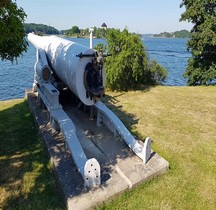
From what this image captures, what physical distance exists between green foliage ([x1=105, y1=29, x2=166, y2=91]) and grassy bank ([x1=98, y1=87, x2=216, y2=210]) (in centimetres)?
83

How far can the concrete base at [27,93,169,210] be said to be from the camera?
5176 millimetres

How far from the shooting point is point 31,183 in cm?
593

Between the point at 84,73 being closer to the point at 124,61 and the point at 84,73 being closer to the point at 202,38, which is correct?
the point at 124,61

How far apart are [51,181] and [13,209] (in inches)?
42.8

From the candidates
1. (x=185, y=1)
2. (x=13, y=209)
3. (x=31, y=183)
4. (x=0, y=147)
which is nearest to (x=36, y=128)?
(x=0, y=147)

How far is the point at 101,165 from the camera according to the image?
624cm

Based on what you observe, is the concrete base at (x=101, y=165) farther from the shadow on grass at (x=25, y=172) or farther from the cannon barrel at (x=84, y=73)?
→ the cannon barrel at (x=84, y=73)

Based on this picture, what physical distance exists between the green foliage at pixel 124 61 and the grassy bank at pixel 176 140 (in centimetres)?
83

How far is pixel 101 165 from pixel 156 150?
77.5 inches

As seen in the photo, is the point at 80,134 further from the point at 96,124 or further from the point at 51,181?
the point at 51,181

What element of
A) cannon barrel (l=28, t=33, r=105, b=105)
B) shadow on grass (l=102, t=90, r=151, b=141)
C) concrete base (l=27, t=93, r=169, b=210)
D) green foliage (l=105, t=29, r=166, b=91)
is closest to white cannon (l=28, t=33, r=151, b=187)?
cannon barrel (l=28, t=33, r=105, b=105)

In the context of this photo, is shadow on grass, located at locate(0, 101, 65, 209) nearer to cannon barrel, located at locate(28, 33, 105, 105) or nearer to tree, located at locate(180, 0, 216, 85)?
cannon barrel, located at locate(28, 33, 105, 105)

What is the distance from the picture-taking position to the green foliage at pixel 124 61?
14266 mm

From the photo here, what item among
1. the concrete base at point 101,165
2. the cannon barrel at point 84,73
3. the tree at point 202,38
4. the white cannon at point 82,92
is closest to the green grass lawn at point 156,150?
the concrete base at point 101,165
